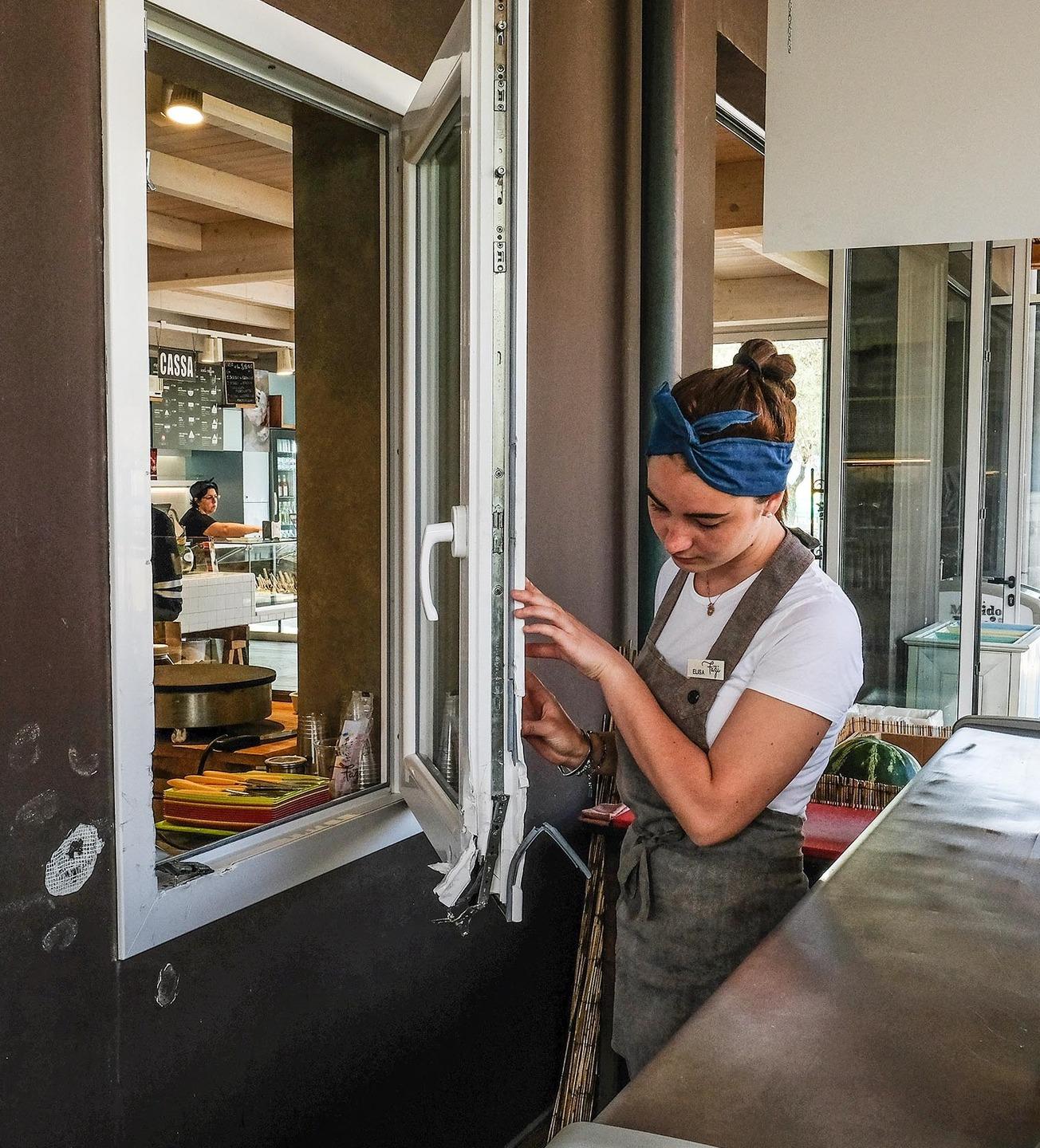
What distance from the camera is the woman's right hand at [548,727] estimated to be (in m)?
2.08

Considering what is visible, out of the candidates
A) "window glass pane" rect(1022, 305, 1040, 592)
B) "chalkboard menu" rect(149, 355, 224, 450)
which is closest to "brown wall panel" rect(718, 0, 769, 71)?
"window glass pane" rect(1022, 305, 1040, 592)

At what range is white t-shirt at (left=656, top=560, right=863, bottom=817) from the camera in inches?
67.2

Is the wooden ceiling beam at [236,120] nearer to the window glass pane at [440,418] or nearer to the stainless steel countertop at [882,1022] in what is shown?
the window glass pane at [440,418]

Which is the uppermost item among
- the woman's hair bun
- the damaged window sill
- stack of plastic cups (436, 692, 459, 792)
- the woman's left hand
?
the woman's hair bun

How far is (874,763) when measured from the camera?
2.99 metres

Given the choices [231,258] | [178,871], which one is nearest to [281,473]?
[231,258]

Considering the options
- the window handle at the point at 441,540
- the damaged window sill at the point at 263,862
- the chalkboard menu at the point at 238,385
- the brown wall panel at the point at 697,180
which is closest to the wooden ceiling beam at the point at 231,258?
the chalkboard menu at the point at 238,385

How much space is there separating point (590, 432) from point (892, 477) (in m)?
2.89

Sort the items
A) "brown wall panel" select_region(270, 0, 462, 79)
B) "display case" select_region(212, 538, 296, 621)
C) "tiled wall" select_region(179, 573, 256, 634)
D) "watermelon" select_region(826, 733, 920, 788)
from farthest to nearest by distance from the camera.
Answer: "display case" select_region(212, 538, 296, 621)
"tiled wall" select_region(179, 573, 256, 634)
"watermelon" select_region(826, 733, 920, 788)
"brown wall panel" select_region(270, 0, 462, 79)

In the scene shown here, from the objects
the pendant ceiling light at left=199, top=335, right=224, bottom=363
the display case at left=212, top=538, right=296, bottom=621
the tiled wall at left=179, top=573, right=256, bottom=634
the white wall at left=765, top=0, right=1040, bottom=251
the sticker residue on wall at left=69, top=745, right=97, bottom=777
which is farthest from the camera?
the pendant ceiling light at left=199, top=335, right=224, bottom=363

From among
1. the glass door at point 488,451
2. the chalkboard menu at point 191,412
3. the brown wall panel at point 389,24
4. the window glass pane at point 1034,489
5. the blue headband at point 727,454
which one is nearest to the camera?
the glass door at point 488,451

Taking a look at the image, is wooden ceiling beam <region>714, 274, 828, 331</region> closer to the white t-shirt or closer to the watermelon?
the watermelon

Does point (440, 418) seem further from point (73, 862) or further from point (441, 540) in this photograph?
point (73, 862)

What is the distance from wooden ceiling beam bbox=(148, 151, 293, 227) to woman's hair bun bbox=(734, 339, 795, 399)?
388 centimetres
